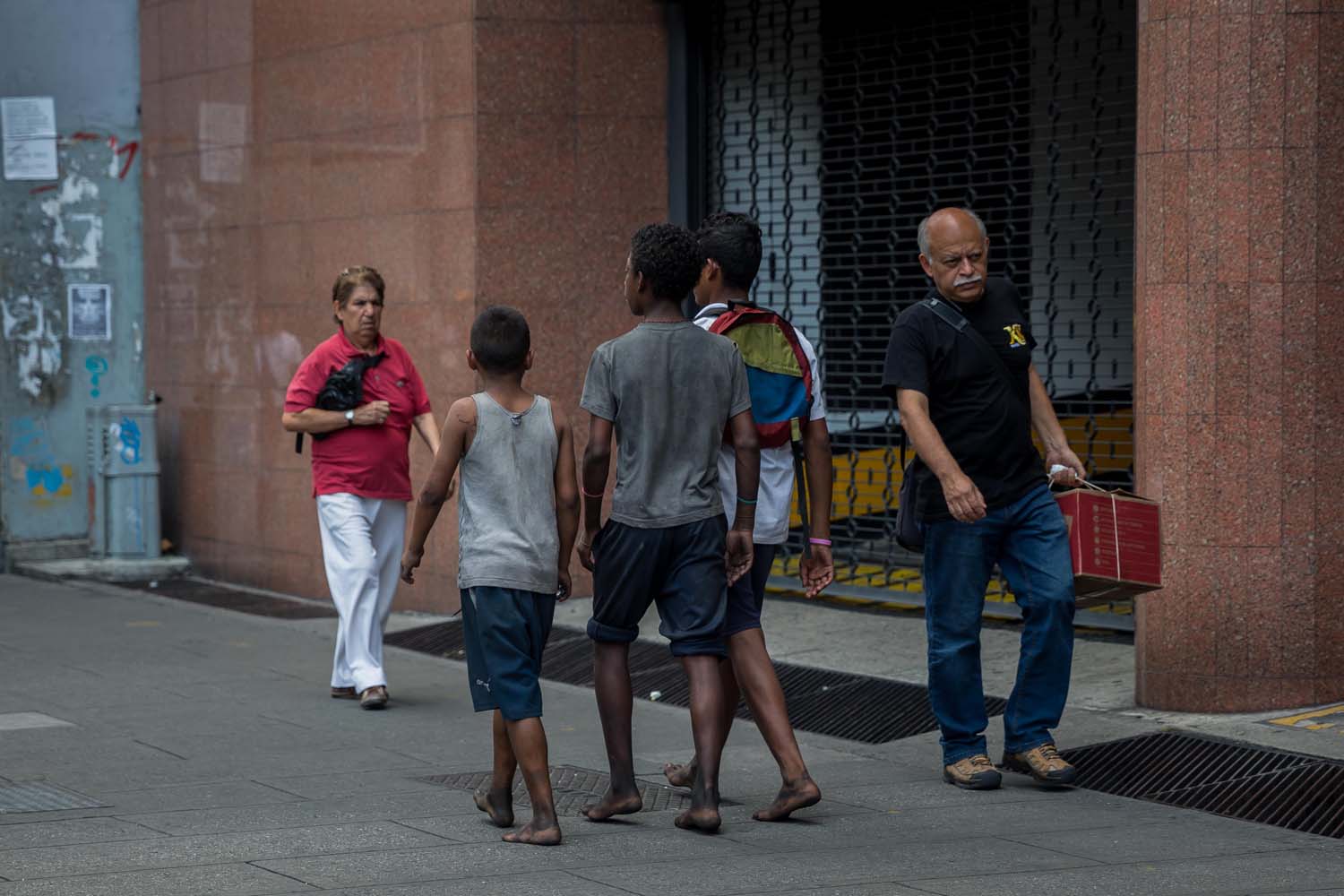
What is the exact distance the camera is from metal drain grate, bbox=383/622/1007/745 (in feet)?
24.6

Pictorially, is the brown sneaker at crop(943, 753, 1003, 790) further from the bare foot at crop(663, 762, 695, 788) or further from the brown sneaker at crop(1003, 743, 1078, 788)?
the bare foot at crop(663, 762, 695, 788)

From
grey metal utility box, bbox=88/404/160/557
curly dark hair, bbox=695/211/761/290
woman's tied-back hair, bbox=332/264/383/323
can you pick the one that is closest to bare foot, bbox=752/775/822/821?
curly dark hair, bbox=695/211/761/290

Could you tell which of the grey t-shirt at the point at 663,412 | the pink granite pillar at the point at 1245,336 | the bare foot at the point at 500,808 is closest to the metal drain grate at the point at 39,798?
the bare foot at the point at 500,808

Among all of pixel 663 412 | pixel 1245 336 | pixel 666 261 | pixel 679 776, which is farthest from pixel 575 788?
pixel 1245 336

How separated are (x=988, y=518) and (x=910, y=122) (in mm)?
4806

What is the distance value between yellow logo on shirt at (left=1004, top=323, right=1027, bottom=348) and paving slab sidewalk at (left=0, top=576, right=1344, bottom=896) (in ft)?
4.78

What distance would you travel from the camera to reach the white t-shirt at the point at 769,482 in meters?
5.91

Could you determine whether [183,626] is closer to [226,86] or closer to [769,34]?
[226,86]

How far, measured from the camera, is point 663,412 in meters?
5.57

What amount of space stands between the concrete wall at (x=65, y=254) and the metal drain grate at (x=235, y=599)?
107 cm

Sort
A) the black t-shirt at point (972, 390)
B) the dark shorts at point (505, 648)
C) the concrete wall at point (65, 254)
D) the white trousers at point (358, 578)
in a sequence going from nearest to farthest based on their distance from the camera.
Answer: the dark shorts at point (505, 648) → the black t-shirt at point (972, 390) → the white trousers at point (358, 578) → the concrete wall at point (65, 254)

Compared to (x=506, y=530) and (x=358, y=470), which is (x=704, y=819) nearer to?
(x=506, y=530)

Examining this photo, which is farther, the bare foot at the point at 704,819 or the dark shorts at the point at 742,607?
the dark shorts at the point at 742,607

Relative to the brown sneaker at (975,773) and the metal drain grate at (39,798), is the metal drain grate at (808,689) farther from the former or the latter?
the metal drain grate at (39,798)
